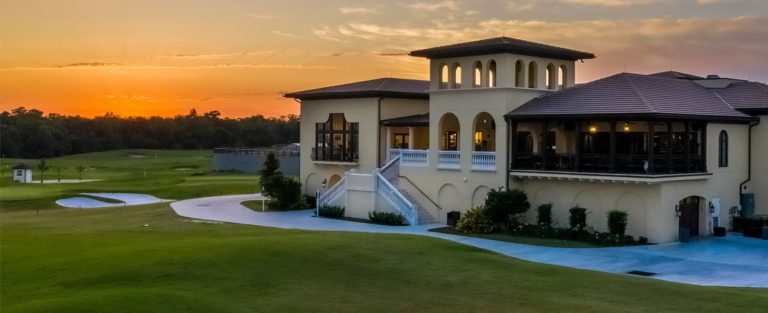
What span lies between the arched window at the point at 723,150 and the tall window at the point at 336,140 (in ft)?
61.1

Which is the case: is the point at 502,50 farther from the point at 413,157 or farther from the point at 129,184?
the point at 129,184

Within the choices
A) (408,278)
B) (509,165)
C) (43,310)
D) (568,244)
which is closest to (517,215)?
(509,165)

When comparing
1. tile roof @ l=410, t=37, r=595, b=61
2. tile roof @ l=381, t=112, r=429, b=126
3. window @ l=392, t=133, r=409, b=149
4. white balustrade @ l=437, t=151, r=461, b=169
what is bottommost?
white balustrade @ l=437, t=151, r=461, b=169

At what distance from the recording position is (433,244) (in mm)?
26406

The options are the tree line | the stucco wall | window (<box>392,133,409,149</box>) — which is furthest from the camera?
the tree line

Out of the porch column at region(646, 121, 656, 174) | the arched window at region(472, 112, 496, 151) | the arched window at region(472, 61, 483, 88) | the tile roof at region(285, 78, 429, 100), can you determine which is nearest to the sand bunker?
the tile roof at region(285, 78, 429, 100)

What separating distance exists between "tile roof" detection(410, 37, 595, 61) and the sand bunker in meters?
24.6

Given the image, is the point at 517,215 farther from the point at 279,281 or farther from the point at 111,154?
the point at 111,154

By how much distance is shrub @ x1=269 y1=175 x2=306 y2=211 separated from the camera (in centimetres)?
4459

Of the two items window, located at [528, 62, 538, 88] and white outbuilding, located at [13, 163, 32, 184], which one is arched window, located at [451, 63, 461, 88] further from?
white outbuilding, located at [13, 163, 32, 184]

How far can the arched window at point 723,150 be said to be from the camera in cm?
3481

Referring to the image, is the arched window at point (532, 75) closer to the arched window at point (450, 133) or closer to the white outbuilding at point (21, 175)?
the arched window at point (450, 133)

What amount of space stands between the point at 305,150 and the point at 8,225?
53.9 ft

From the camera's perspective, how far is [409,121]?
41.6 metres
